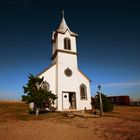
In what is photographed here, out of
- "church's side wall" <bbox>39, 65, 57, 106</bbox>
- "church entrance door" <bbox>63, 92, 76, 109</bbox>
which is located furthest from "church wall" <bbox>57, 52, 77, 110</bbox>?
"church's side wall" <bbox>39, 65, 57, 106</bbox>

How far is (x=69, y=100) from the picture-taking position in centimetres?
2439

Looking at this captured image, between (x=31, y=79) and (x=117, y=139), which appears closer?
(x=117, y=139)

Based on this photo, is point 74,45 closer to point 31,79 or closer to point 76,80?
point 76,80

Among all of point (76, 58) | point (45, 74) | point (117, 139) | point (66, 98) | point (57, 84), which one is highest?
point (76, 58)

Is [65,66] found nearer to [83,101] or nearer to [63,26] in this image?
[83,101]

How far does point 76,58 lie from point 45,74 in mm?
6621

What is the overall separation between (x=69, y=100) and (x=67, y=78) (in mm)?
4097

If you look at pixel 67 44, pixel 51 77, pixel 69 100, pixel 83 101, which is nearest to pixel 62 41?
pixel 67 44

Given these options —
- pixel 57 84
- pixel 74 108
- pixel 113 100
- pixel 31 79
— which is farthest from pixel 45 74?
pixel 113 100

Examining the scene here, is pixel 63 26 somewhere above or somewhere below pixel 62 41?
above

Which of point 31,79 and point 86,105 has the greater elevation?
point 31,79

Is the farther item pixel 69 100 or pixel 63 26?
pixel 63 26

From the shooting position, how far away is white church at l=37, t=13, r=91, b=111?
2231 cm

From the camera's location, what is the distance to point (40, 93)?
17922mm
